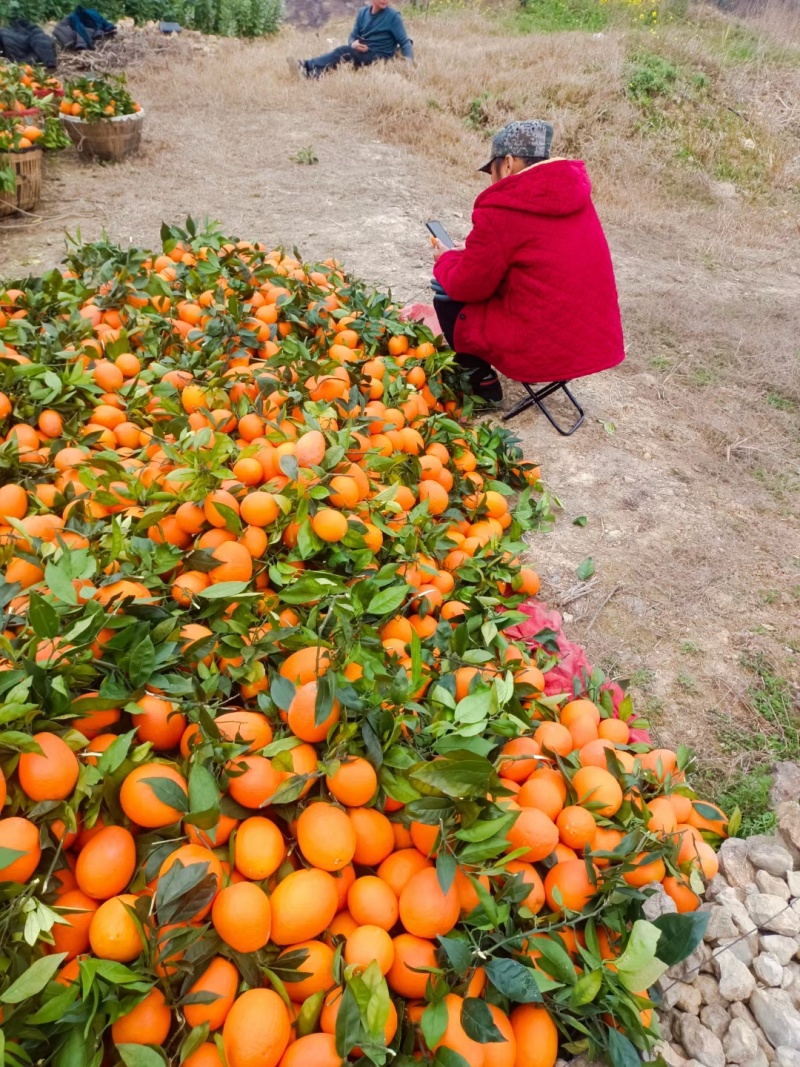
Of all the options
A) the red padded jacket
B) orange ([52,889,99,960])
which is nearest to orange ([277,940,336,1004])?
orange ([52,889,99,960])

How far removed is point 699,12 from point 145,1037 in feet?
63.2

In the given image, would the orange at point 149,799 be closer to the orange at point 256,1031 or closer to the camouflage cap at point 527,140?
the orange at point 256,1031

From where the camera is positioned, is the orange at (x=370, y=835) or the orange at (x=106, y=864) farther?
the orange at (x=370, y=835)

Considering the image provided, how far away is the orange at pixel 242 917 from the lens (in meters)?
1.17

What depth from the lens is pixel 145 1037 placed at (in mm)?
1122

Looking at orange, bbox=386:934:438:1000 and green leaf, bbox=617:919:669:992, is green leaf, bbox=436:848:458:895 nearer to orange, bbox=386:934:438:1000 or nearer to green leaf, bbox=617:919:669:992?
orange, bbox=386:934:438:1000

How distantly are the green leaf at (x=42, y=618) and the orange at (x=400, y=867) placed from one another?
0.83 metres

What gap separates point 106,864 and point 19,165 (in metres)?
5.88

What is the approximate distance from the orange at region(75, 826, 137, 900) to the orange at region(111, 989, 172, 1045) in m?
0.18

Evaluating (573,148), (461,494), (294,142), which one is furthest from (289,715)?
(573,148)

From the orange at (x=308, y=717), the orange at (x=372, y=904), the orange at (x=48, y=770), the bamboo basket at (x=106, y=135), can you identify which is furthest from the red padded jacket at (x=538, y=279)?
the bamboo basket at (x=106, y=135)

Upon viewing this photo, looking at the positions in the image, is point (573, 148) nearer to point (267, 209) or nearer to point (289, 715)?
point (267, 209)

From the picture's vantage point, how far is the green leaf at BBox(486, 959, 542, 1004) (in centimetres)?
125

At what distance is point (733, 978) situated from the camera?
1.56 meters
